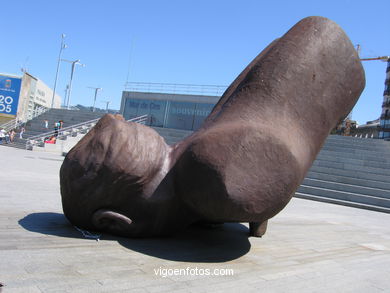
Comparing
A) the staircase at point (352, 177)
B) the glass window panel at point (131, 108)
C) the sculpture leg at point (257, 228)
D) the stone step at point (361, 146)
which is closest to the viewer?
the sculpture leg at point (257, 228)

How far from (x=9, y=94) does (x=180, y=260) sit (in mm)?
30130

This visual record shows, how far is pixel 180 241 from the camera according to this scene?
420 centimetres

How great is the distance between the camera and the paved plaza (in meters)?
2.75

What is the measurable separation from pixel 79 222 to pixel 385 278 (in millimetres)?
3184

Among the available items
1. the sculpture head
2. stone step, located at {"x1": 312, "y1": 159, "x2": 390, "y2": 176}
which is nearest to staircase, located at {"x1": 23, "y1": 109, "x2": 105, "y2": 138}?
stone step, located at {"x1": 312, "y1": 159, "x2": 390, "y2": 176}

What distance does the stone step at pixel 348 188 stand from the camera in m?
11.8

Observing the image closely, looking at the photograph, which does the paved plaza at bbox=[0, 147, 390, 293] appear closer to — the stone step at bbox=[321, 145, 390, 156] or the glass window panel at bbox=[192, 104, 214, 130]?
the stone step at bbox=[321, 145, 390, 156]

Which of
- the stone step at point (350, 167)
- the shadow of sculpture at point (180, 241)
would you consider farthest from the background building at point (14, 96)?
the shadow of sculpture at point (180, 241)

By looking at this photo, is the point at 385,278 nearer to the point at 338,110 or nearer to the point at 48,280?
the point at 338,110

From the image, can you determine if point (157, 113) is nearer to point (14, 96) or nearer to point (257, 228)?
point (14, 96)

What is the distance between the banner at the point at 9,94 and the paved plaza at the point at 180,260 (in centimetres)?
2637

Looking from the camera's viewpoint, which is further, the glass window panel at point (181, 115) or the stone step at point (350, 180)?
the glass window panel at point (181, 115)

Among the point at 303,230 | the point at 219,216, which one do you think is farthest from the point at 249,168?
the point at 303,230

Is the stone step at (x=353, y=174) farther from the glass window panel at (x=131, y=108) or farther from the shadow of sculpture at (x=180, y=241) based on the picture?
the glass window panel at (x=131, y=108)
